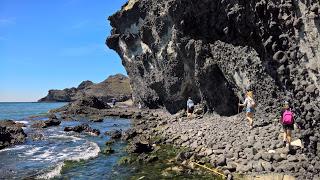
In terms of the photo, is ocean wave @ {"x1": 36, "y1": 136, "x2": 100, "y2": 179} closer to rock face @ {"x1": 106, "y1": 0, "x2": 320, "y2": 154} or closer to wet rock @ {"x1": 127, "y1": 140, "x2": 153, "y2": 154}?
wet rock @ {"x1": 127, "y1": 140, "x2": 153, "y2": 154}

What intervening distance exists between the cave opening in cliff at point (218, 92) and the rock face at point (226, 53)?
0.08 metres

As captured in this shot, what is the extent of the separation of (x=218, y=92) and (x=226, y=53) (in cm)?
502

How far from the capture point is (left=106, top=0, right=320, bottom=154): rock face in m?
15.5

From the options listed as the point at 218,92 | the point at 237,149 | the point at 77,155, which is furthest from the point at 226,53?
the point at 77,155

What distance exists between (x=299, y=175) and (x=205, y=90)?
20.5m

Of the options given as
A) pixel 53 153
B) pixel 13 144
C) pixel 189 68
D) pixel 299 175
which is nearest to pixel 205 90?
pixel 189 68

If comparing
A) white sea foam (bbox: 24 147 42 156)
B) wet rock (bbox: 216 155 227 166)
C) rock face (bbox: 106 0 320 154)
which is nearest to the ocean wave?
white sea foam (bbox: 24 147 42 156)

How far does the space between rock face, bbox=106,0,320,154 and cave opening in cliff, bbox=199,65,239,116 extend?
3.3 inches

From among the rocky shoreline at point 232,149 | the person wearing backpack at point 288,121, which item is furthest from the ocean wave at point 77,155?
the person wearing backpack at point 288,121

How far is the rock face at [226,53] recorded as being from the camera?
1547 centimetres

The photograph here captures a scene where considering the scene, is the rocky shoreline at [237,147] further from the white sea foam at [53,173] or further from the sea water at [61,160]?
the white sea foam at [53,173]

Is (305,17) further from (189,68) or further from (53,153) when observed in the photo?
(189,68)

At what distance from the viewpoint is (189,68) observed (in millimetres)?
39969

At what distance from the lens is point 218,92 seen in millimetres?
33938
